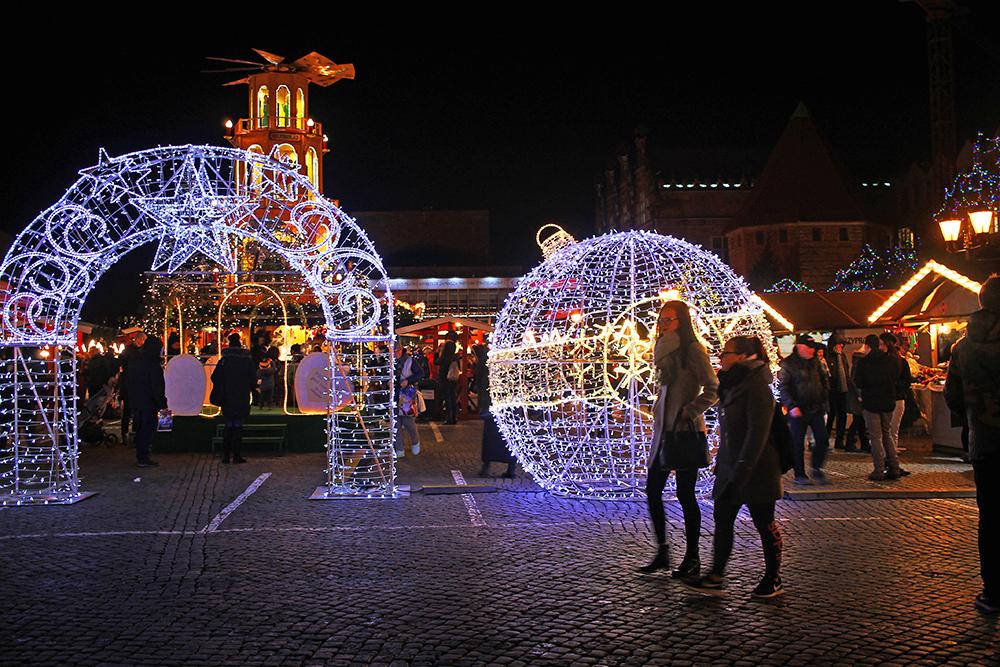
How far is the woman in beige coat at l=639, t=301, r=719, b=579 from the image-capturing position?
277 inches

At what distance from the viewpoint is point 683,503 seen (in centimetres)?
708

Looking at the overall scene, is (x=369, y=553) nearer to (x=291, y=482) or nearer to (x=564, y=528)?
(x=564, y=528)

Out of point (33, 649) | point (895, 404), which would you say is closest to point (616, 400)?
point (895, 404)

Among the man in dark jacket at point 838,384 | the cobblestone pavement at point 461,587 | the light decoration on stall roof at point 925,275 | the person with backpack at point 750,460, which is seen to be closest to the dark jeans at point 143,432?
the cobblestone pavement at point 461,587

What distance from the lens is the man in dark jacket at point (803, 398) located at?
11.8m

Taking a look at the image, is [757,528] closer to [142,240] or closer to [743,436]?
[743,436]

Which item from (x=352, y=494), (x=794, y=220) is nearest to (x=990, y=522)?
(x=352, y=494)

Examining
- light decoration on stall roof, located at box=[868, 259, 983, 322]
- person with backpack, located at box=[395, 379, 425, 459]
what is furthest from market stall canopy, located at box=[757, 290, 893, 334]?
person with backpack, located at box=[395, 379, 425, 459]

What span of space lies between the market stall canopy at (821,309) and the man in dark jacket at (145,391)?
49.3 ft

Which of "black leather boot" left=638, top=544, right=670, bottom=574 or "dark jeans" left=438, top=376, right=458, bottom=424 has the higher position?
"dark jeans" left=438, top=376, right=458, bottom=424

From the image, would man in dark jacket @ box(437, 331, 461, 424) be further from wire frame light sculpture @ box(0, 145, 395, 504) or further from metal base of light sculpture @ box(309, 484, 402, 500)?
metal base of light sculpture @ box(309, 484, 402, 500)

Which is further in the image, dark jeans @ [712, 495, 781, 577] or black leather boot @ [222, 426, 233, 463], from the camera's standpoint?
black leather boot @ [222, 426, 233, 463]

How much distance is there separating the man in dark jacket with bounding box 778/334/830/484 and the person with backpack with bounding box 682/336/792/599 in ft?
17.6

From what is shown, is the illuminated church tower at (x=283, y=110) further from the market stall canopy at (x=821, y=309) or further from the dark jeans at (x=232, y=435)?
the dark jeans at (x=232, y=435)
